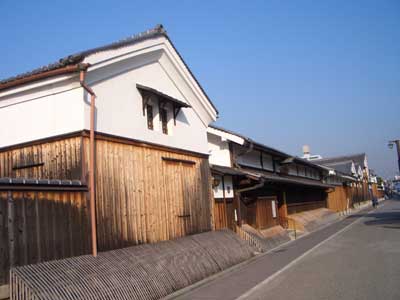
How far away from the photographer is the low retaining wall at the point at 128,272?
6867mm

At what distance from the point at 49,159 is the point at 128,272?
3241 millimetres

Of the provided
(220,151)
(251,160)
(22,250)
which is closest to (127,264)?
(22,250)

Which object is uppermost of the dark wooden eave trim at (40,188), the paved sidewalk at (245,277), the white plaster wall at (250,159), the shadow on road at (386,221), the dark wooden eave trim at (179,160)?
the white plaster wall at (250,159)

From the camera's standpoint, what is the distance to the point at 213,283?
10758 mm

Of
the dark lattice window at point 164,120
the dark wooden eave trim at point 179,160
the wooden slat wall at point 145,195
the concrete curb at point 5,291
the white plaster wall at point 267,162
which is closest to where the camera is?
the concrete curb at point 5,291

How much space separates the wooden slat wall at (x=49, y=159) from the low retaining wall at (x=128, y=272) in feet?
6.76

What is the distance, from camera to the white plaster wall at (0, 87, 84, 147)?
9164mm

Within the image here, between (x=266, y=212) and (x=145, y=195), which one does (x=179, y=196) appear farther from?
(x=266, y=212)

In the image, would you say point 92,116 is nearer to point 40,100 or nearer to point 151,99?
point 40,100

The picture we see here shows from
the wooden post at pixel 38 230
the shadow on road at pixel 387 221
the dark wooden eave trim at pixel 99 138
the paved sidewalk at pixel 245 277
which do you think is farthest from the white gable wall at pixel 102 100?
the shadow on road at pixel 387 221

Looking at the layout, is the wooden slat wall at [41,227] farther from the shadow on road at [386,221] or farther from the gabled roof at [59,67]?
the shadow on road at [386,221]

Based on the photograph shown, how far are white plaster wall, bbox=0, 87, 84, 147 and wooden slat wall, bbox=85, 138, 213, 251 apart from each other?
0.92m

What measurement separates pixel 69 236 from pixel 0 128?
4.12m

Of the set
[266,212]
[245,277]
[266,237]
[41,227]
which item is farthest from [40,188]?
[266,212]
